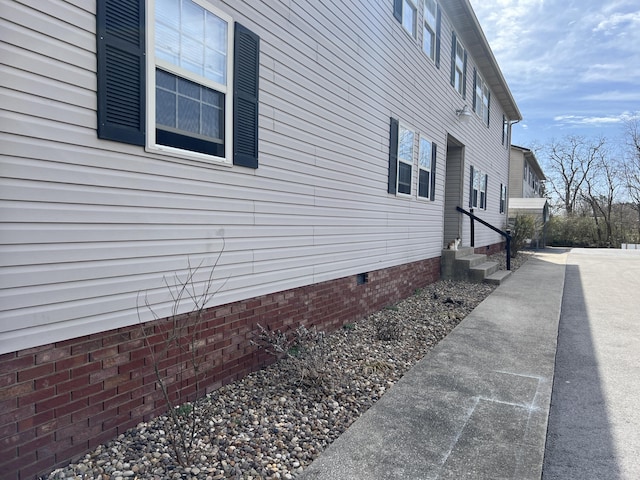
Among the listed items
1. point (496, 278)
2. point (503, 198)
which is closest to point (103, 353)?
point (496, 278)

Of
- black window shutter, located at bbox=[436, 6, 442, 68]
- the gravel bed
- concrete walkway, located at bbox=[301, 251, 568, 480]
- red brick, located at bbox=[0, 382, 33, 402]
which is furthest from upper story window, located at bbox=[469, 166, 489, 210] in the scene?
red brick, located at bbox=[0, 382, 33, 402]

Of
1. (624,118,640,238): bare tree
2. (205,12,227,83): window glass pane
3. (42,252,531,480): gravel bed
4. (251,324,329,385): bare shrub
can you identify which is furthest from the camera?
(624,118,640,238): bare tree

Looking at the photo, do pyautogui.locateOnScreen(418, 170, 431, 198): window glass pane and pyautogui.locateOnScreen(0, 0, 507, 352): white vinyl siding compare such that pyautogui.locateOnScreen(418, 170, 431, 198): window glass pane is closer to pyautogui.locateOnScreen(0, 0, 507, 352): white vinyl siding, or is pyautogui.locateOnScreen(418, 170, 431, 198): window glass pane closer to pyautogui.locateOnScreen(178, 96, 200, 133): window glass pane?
pyautogui.locateOnScreen(0, 0, 507, 352): white vinyl siding

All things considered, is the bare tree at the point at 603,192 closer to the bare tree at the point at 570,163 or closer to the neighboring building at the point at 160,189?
the bare tree at the point at 570,163

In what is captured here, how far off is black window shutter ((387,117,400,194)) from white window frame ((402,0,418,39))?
186 centimetres

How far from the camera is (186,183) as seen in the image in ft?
10.2

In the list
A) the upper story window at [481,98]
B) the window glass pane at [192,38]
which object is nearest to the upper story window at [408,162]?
the window glass pane at [192,38]

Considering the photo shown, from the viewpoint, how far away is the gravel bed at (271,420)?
2.48m

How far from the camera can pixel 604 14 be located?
1648 centimetres

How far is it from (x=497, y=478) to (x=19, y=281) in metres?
2.91

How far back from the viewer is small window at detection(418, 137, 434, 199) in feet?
27.2

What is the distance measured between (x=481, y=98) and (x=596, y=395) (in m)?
11.3

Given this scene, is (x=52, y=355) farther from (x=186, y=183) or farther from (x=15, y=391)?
(x=186, y=183)

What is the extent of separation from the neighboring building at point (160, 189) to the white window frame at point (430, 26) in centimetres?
252
